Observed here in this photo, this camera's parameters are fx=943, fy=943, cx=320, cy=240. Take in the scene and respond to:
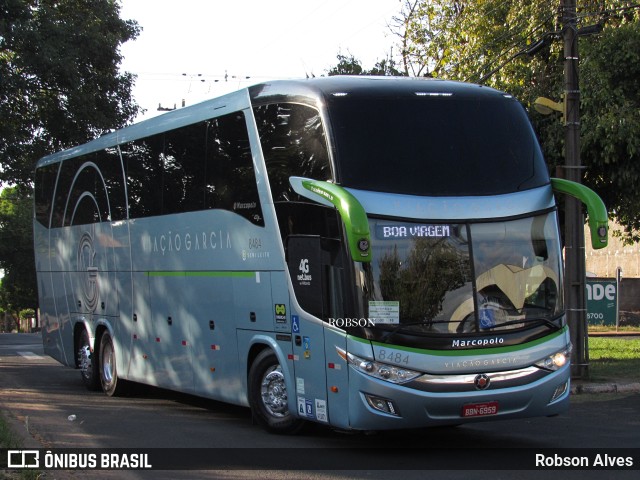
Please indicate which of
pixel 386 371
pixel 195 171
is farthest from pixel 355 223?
pixel 195 171

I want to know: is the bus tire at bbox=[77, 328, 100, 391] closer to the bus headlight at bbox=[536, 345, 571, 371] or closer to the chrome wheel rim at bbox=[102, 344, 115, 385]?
the chrome wheel rim at bbox=[102, 344, 115, 385]

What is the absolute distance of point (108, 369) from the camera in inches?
643

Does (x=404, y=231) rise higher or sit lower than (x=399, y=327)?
higher

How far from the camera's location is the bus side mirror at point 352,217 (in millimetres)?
8836

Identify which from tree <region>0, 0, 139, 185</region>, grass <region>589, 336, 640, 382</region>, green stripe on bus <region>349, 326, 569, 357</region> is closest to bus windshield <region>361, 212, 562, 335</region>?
green stripe on bus <region>349, 326, 569, 357</region>

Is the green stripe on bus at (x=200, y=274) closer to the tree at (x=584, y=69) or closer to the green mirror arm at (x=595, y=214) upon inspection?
the green mirror arm at (x=595, y=214)

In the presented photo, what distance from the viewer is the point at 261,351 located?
11.5m

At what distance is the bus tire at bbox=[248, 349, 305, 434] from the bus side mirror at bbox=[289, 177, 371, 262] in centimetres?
243

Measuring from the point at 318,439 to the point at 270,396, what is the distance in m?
0.79

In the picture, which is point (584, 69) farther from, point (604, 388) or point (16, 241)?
point (16, 241)

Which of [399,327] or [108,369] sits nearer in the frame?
[399,327]

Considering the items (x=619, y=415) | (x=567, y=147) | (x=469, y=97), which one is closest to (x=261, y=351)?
(x=469, y=97)

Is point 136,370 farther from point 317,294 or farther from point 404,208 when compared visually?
point 404,208

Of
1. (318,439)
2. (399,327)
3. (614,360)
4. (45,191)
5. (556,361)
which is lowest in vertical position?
(614,360)
